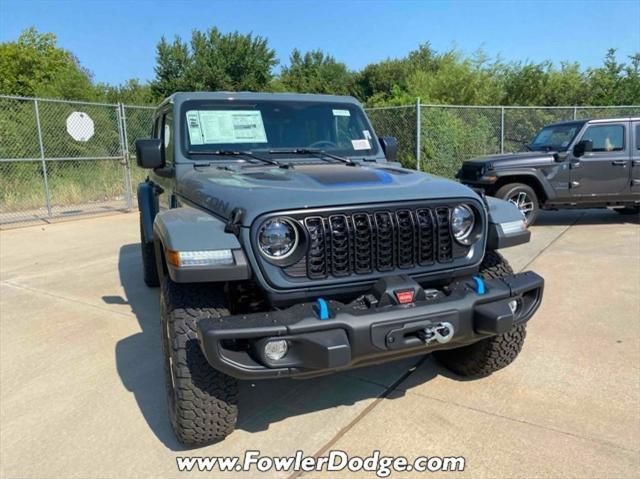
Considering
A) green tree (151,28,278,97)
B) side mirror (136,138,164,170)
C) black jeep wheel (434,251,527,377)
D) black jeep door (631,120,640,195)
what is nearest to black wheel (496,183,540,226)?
black jeep door (631,120,640,195)

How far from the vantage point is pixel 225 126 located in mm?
3609

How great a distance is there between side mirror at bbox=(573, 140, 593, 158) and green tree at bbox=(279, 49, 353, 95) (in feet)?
103

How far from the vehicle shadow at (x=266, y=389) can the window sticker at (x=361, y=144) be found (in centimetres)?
163

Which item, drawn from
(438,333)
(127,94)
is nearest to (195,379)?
(438,333)

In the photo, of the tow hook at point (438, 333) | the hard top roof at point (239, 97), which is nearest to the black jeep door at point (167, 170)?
the hard top roof at point (239, 97)

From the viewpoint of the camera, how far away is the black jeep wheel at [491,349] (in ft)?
9.75

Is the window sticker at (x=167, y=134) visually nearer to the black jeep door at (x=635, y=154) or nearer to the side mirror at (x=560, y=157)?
the side mirror at (x=560, y=157)

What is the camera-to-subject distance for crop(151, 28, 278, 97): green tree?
2764 cm

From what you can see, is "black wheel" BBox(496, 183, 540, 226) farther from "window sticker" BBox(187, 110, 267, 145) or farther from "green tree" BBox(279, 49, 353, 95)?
"green tree" BBox(279, 49, 353, 95)

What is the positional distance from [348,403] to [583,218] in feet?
26.4

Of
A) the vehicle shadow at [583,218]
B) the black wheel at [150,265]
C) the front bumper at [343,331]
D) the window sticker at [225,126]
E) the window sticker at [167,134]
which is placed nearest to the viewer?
the front bumper at [343,331]

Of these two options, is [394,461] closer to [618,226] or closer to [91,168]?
[618,226]

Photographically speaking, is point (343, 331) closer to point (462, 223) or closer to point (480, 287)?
point (480, 287)

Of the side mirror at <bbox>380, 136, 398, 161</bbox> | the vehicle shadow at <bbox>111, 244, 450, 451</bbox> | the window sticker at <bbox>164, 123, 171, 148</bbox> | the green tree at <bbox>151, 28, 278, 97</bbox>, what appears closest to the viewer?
the vehicle shadow at <bbox>111, 244, 450, 451</bbox>
